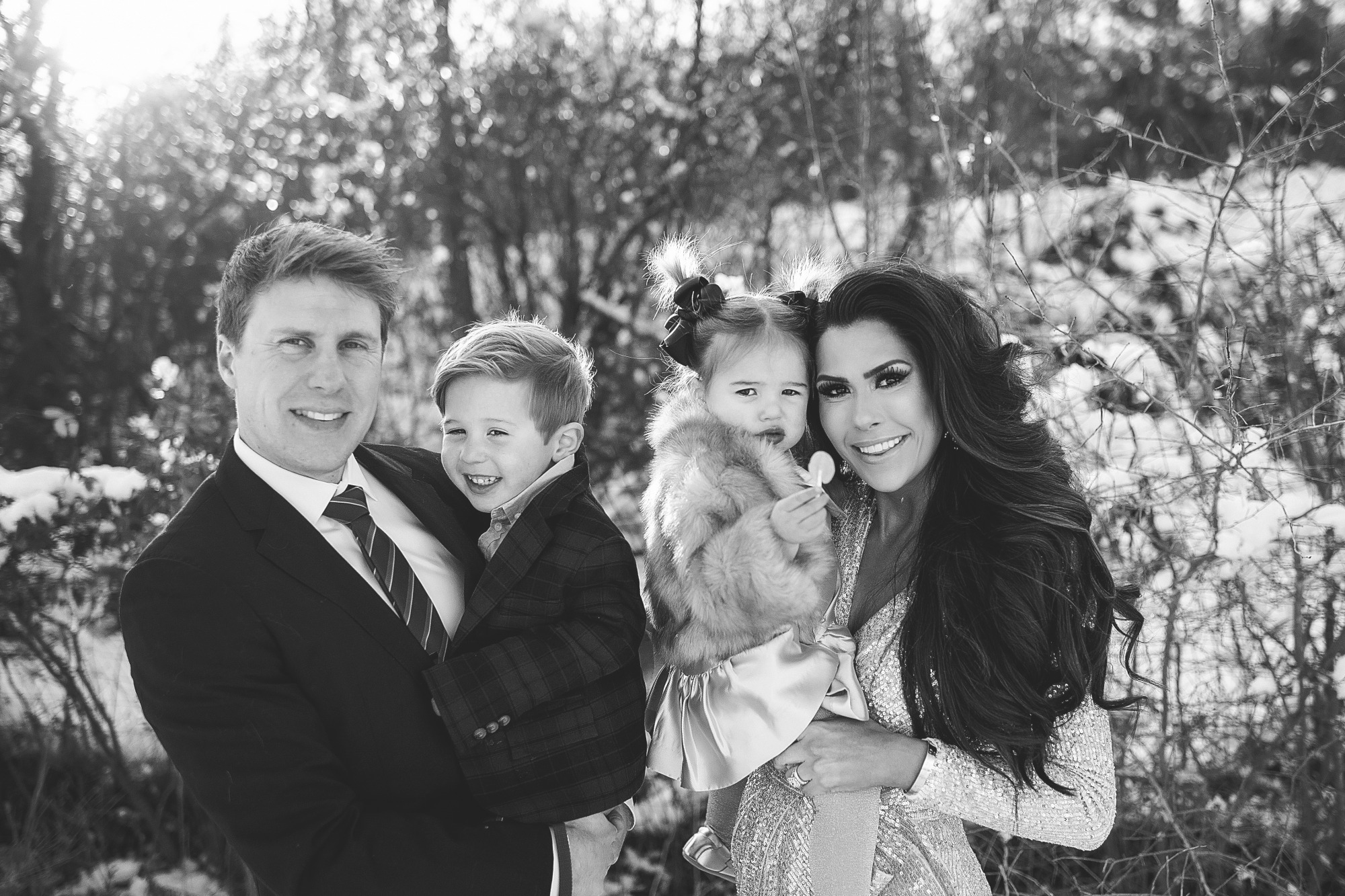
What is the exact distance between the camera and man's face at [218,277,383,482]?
89.4 inches

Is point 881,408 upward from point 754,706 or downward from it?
upward

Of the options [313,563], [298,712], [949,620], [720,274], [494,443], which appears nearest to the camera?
[298,712]

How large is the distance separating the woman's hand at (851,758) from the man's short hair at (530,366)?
43.2 inches

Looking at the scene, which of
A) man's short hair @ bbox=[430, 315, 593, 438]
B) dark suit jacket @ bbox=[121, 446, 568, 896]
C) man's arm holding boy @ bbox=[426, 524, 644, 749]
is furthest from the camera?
man's short hair @ bbox=[430, 315, 593, 438]

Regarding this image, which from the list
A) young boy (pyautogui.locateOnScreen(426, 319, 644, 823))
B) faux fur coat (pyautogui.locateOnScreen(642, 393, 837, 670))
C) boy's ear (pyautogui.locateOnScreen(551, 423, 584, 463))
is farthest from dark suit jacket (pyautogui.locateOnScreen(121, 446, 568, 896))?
boy's ear (pyautogui.locateOnScreen(551, 423, 584, 463))

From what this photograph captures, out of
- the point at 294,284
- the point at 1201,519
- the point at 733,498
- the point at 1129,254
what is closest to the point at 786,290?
the point at 733,498

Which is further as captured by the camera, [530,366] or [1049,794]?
[530,366]

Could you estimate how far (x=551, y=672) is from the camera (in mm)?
2203

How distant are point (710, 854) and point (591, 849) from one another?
60 centimetres

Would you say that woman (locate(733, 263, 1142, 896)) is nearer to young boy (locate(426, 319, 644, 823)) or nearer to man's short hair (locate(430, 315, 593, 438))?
young boy (locate(426, 319, 644, 823))

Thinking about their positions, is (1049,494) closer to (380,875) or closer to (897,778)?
(897,778)

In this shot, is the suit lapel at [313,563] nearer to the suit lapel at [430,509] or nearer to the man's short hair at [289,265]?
the suit lapel at [430,509]

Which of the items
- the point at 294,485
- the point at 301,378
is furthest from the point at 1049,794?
the point at 301,378

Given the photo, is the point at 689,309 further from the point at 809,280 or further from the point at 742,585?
the point at 742,585
